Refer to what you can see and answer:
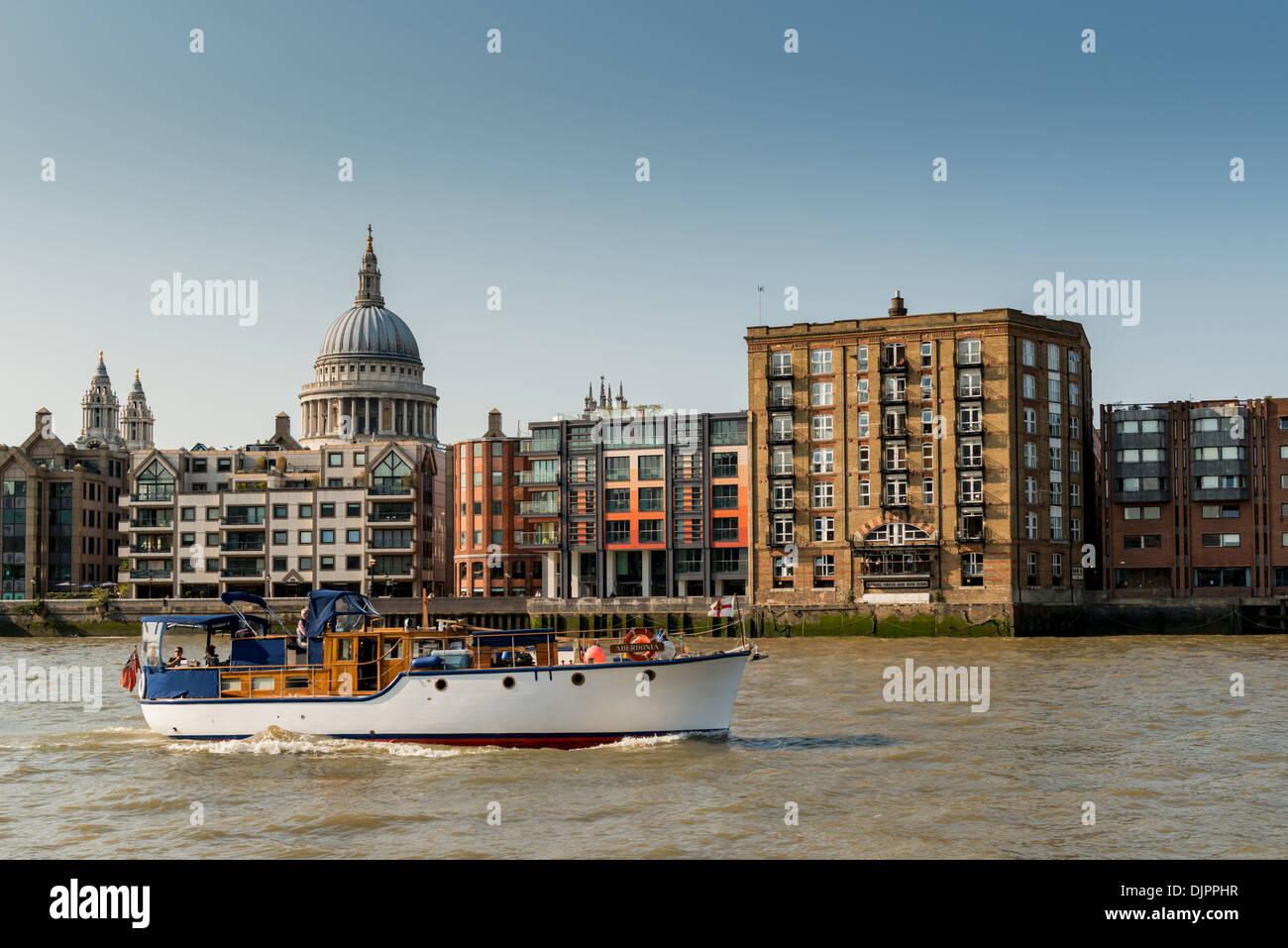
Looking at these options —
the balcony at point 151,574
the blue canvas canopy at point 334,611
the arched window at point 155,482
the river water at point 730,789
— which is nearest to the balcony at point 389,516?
the balcony at point 151,574

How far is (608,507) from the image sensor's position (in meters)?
122

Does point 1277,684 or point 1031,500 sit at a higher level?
point 1031,500

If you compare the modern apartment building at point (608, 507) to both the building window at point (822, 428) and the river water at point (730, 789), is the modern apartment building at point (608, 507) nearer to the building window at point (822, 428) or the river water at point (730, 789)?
the building window at point (822, 428)

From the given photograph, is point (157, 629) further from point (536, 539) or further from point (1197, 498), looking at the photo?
point (1197, 498)

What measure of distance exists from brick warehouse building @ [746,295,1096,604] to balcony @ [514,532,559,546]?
20.6 meters

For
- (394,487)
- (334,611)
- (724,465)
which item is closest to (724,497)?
(724,465)

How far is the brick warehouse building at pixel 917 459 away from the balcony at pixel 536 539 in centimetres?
2062

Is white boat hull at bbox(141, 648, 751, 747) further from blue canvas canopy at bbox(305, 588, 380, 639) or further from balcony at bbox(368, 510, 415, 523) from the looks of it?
balcony at bbox(368, 510, 415, 523)

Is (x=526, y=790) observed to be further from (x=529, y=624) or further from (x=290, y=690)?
(x=529, y=624)

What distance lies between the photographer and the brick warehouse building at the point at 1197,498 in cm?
10900

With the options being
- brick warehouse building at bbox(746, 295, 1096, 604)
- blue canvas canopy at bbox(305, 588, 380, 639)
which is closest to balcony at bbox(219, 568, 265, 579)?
brick warehouse building at bbox(746, 295, 1096, 604)

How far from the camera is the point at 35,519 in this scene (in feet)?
452
